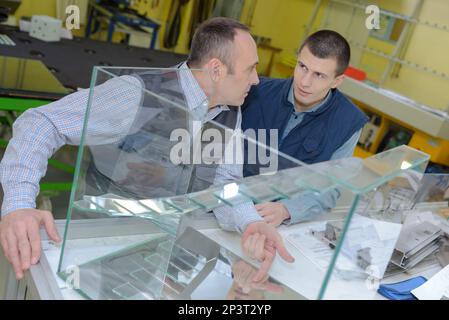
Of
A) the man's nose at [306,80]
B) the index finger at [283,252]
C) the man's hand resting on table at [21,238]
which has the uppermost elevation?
the man's nose at [306,80]

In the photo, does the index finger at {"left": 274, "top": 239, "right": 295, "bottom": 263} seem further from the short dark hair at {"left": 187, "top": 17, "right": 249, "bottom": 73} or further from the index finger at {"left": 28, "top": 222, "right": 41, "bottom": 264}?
the short dark hair at {"left": 187, "top": 17, "right": 249, "bottom": 73}

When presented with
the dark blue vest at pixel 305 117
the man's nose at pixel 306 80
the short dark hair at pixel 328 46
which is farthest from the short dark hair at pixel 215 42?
the short dark hair at pixel 328 46

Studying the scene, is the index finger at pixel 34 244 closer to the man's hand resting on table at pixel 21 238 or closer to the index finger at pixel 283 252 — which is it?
the man's hand resting on table at pixel 21 238

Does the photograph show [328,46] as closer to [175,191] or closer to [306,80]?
[306,80]

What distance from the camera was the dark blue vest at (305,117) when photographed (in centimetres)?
192

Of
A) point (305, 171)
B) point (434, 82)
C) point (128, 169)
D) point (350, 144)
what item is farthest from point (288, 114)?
point (434, 82)

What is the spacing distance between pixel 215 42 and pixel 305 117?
556mm

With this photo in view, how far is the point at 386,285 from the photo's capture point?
4.42 ft

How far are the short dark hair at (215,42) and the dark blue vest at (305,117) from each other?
0.26 meters

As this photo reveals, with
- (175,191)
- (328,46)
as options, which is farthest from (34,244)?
(328,46)

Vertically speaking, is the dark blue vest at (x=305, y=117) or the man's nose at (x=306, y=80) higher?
the man's nose at (x=306, y=80)
